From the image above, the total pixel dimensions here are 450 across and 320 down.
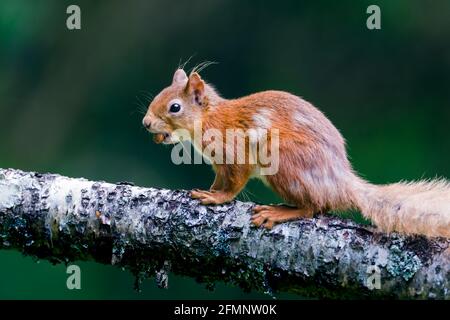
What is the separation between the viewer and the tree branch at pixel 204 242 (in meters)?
2.22

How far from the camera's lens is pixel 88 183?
2674 millimetres

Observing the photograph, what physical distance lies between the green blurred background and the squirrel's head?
2.32 metres

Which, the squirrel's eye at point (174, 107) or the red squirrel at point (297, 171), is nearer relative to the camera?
the red squirrel at point (297, 171)

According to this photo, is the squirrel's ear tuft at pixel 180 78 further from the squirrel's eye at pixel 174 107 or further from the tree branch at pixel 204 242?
the tree branch at pixel 204 242

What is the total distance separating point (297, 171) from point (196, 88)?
1.87 ft

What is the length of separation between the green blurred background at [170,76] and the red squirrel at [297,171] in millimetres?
2353

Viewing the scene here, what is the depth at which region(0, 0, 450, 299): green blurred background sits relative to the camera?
211 inches

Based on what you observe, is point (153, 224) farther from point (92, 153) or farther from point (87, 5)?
point (87, 5)

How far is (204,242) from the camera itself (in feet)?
7.94

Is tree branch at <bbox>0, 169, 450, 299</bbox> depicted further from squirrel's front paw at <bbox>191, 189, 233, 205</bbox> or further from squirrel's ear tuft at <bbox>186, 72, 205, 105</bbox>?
squirrel's ear tuft at <bbox>186, 72, 205, 105</bbox>

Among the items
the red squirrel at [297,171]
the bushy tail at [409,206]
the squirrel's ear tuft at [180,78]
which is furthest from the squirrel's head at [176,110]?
the bushy tail at [409,206]

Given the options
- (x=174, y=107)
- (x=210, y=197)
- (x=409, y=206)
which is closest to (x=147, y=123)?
(x=174, y=107)
